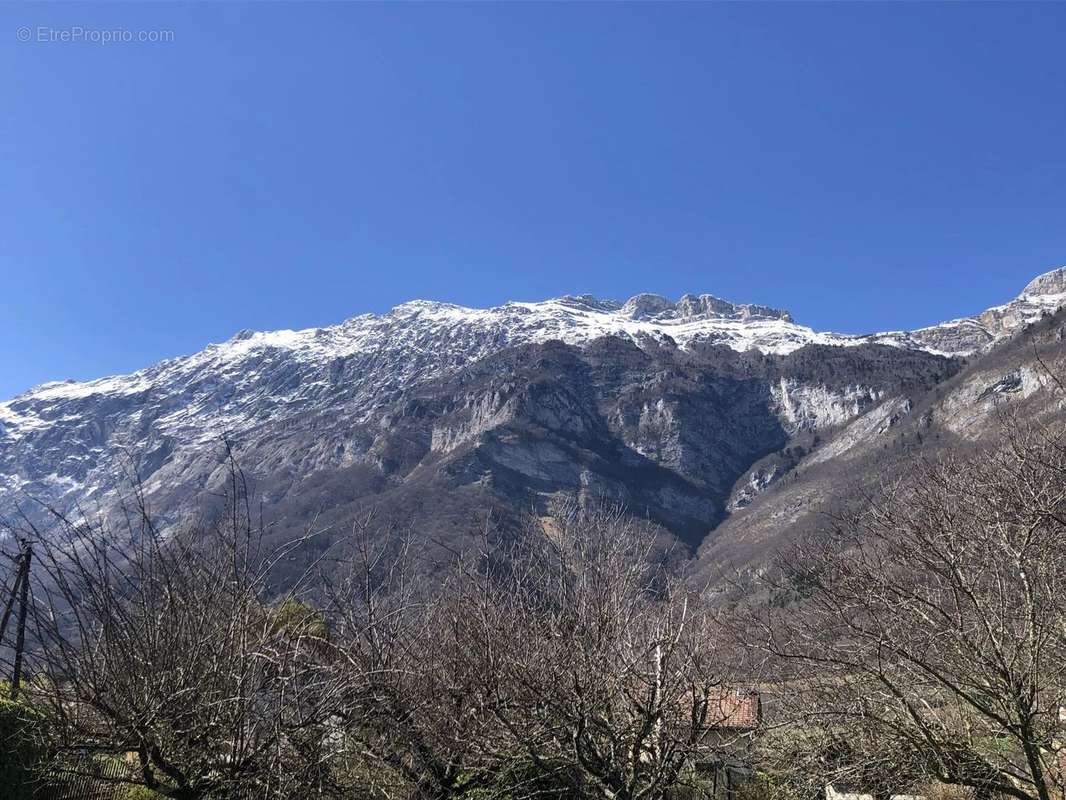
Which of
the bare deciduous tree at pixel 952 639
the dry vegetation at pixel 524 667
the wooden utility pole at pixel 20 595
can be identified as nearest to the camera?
the wooden utility pole at pixel 20 595

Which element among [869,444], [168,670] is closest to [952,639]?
[168,670]

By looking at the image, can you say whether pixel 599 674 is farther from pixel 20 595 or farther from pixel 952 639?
pixel 20 595

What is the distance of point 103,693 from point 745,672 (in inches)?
448

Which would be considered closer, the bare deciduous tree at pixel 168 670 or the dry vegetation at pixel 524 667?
the bare deciduous tree at pixel 168 670

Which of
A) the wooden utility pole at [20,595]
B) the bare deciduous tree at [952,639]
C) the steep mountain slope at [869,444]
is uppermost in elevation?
the steep mountain slope at [869,444]

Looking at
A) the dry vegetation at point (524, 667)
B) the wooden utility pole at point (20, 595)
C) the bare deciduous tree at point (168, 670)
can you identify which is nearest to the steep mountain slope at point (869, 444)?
the dry vegetation at point (524, 667)

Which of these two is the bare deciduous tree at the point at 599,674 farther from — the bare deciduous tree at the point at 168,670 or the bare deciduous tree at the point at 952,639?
the bare deciduous tree at the point at 168,670

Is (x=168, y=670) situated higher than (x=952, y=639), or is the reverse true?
(x=168, y=670)

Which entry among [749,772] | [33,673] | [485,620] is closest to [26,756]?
[33,673]

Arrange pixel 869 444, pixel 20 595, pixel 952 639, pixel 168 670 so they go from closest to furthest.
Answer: pixel 20 595, pixel 168 670, pixel 952 639, pixel 869 444

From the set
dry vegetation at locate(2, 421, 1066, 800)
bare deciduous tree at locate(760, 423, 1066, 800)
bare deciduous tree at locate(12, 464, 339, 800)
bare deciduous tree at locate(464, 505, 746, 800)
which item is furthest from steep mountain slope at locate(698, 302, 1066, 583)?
bare deciduous tree at locate(12, 464, 339, 800)

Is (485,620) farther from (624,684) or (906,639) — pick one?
(906,639)

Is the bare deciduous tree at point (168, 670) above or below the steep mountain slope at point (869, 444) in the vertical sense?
below

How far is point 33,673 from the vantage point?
6.18 metres
